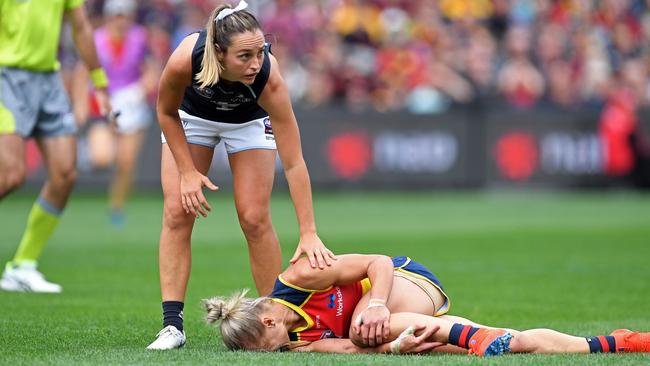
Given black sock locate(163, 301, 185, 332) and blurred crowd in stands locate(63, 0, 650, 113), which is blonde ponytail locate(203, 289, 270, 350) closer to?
black sock locate(163, 301, 185, 332)

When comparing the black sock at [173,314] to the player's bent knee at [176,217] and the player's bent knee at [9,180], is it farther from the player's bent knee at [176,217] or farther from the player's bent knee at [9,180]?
the player's bent knee at [9,180]

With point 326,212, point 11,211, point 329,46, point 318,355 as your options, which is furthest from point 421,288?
point 329,46

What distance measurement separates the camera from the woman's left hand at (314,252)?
20.3 ft

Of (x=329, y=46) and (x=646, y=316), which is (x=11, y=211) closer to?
(x=329, y=46)

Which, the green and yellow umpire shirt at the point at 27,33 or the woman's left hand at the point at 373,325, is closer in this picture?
the woman's left hand at the point at 373,325

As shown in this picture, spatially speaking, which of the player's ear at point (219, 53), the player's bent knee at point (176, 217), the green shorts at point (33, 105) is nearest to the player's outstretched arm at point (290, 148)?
the player's ear at point (219, 53)

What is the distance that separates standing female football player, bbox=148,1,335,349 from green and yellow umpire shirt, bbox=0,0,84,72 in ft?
8.04

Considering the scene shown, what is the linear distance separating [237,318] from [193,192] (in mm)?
844

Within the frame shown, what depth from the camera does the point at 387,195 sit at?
21.6 metres

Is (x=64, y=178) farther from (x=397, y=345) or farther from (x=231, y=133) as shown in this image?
(x=397, y=345)

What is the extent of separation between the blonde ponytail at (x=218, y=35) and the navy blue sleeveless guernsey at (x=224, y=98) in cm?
9

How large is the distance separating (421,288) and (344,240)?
6824 mm

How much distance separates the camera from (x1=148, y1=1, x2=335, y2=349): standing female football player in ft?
20.4

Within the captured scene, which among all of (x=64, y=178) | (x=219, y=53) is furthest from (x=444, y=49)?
(x=219, y=53)
